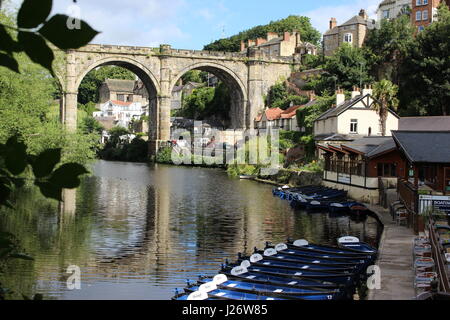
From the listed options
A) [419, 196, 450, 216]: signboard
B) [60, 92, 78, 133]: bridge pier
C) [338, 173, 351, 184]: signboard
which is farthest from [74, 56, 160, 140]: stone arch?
[419, 196, 450, 216]: signboard

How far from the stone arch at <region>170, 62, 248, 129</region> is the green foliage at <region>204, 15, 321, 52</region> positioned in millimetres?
38967

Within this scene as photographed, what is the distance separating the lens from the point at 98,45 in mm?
76000

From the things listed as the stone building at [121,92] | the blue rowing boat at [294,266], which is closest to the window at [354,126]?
the blue rowing boat at [294,266]

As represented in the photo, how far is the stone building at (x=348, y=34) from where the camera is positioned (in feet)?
260

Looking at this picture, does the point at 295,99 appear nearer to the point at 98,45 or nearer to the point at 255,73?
the point at 255,73

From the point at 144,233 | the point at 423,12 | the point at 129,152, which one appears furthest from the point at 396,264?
the point at 129,152

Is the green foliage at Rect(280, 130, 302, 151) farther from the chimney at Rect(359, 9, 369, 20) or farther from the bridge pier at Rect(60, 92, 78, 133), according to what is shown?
the chimney at Rect(359, 9, 369, 20)

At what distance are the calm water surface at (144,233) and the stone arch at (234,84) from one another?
129ft

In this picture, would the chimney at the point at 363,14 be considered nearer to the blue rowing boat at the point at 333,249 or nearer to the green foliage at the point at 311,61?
the green foliage at the point at 311,61

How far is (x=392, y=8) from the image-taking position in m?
89.4

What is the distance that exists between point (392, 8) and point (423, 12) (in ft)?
51.7

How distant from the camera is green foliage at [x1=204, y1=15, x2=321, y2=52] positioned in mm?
126750

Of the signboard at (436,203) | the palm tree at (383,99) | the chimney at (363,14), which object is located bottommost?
the signboard at (436,203)
